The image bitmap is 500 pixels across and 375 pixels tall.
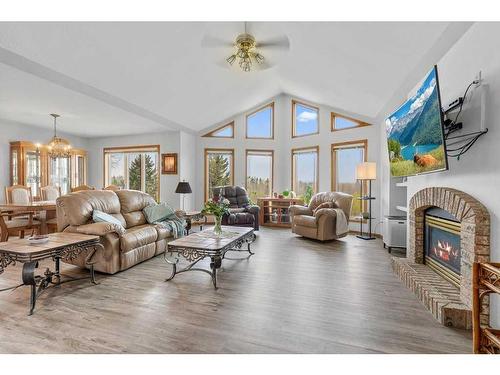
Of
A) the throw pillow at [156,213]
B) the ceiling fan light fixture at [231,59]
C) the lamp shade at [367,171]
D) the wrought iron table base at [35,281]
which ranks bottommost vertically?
the wrought iron table base at [35,281]

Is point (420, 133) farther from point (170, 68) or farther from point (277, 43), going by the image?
point (170, 68)

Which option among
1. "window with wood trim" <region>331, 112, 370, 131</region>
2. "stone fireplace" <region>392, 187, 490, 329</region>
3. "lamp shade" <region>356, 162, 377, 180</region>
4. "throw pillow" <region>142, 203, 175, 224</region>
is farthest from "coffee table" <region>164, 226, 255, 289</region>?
"window with wood trim" <region>331, 112, 370, 131</region>

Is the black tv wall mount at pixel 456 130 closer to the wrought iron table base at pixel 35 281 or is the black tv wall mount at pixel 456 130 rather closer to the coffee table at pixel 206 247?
the coffee table at pixel 206 247

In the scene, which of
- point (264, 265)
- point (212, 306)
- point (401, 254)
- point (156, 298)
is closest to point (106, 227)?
point (156, 298)

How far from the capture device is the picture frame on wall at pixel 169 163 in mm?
6638

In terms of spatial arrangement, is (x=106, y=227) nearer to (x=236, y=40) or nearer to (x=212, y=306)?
(x=212, y=306)

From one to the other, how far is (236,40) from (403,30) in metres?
2.27

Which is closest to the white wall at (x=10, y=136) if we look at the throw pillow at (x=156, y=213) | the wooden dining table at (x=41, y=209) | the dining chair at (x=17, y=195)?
the dining chair at (x=17, y=195)

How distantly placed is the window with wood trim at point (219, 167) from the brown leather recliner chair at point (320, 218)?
2522mm

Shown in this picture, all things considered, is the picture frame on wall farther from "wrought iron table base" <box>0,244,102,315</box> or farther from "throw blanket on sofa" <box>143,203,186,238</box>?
"wrought iron table base" <box>0,244,102,315</box>

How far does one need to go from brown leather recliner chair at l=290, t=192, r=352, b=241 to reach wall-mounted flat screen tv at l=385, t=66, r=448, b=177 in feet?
5.69

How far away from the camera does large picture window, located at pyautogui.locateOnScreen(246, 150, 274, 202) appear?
7473 mm

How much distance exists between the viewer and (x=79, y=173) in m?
7.10
